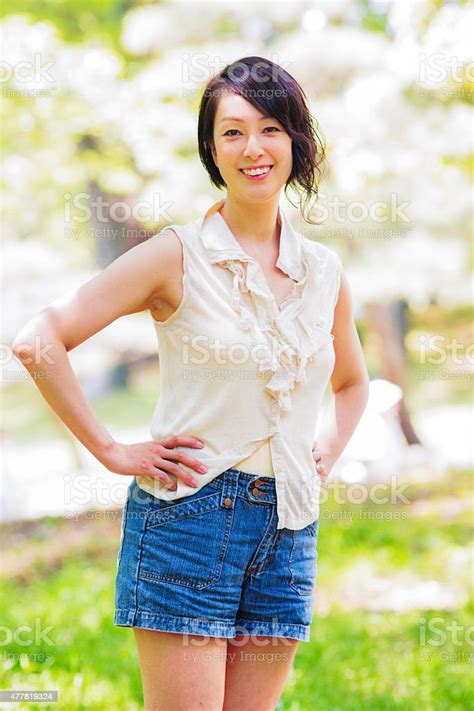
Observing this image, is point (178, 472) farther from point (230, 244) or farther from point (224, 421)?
point (230, 244)

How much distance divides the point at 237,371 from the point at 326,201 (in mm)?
3717

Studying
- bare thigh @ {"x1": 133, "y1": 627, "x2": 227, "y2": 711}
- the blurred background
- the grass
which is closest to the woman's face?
bare thigh @ {"x1": 133, "y1": 627, "x2": 227, "y2": 711}

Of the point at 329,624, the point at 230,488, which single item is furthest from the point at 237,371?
the point at 329,624

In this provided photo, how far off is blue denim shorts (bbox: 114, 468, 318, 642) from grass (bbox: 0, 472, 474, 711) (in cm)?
111

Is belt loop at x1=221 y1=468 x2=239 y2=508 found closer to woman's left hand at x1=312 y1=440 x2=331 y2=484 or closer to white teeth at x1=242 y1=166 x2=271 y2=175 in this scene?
woman's left hand at x1=312 y1=440 x2=331 y2=484

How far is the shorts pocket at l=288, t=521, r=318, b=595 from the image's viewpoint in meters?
1.48

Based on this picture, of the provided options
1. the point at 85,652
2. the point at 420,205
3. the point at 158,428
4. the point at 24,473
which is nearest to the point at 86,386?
the point at 24,473

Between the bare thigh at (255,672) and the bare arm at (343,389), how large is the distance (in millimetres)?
315

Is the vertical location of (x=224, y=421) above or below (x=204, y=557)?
above

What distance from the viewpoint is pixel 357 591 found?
3879mm

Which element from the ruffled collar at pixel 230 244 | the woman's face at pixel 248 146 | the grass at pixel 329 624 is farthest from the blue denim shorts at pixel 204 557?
the grass at pixel 329 624

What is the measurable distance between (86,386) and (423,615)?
8.54m

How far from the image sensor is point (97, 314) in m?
1.42

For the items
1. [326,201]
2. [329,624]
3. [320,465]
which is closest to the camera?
[320,465]
